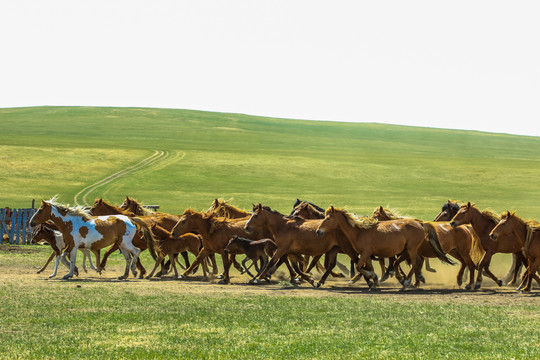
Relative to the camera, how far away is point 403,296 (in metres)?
18.4

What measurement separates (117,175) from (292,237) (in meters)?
55.3

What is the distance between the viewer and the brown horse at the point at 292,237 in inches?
843

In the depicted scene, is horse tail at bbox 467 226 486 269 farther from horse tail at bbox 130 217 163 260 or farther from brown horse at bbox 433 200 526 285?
horse tail at bbox 130 217 163 260

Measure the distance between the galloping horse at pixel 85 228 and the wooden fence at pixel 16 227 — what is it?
1411cm

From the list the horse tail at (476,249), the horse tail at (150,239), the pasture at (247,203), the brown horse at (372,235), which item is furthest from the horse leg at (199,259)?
the horse tail at (476,249)

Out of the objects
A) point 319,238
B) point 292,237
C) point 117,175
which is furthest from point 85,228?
point 117,175

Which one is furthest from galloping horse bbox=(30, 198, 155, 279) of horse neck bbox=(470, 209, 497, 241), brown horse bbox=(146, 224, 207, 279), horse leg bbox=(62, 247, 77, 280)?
horse neck bbox=(470, 209, 497, 241)

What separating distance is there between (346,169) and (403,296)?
2684 inches

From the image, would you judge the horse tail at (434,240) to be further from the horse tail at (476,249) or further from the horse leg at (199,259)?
the horse leg at (199,259)

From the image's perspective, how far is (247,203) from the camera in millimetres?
59750

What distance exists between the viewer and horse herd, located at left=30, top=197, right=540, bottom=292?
20656mm

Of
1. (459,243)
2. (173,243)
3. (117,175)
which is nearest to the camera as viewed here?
(459,243)

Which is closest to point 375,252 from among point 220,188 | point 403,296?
point 403,296

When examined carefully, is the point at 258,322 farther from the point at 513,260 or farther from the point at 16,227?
the point at 16,227
